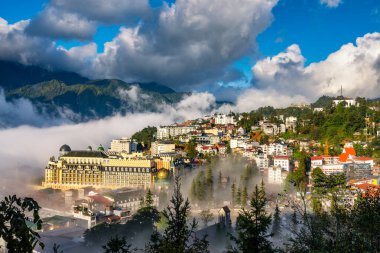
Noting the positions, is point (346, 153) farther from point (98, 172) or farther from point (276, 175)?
point (98, 172)

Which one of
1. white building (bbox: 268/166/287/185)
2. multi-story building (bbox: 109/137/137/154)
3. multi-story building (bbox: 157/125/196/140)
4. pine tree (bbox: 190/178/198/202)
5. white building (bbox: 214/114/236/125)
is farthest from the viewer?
white building (bbox: 214/114/236/125)

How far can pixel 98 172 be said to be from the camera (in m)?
54.1

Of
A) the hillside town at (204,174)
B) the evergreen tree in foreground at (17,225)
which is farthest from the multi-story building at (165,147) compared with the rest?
the evergreen tree in foreground at (17,225)

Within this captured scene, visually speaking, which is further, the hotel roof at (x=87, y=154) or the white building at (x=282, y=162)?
the hotel roof at (x=87, y=154)

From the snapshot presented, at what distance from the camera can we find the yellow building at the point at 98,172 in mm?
52094

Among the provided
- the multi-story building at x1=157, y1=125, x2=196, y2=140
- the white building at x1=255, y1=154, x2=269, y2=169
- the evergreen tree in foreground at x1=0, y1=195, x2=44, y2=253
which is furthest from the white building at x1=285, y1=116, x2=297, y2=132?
the evergreen tree in foreground at x1=0, y1=195, x2=44, y2=253

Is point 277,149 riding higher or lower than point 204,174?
higher

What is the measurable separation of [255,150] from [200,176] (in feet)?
58.0

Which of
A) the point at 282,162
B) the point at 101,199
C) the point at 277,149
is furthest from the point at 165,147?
the point at 101,199

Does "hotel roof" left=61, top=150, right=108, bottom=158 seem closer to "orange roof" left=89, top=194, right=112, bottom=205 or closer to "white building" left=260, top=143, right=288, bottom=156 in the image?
"orange roof" left=89, top=194, right=112, bottom=205

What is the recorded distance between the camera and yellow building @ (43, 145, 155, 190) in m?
52.1

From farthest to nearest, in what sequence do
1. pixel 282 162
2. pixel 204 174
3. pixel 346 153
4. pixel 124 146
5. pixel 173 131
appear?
pixel 173 131
pixel 124 146
pixel 282 162
pixel 346 153
pixel 204 174

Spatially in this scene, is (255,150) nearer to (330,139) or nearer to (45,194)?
(330,139)

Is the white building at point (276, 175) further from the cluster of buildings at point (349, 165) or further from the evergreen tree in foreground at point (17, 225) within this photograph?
the evergreen tree in foreground at point (17, 225)
